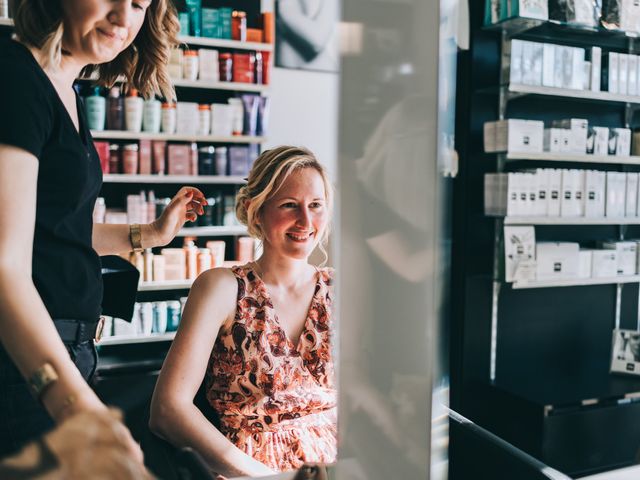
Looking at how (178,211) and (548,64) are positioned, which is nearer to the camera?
(178,211)

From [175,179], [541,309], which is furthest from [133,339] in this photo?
[541,309]

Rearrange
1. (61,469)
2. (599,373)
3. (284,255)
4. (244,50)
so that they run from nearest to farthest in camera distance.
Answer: (61,469), (284,255), (599,373), (244,50)

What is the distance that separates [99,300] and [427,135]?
0.68 m

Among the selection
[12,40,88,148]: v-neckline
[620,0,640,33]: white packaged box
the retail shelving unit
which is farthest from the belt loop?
[620,0,640,33]: white packaged box

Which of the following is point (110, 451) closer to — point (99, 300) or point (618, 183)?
point (99, 300)

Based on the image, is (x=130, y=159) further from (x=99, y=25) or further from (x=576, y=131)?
(x=99, y=25)

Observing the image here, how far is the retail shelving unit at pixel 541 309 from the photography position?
10.9ft

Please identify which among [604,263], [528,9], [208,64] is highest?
[528,9]

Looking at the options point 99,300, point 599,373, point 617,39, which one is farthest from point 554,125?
point 99,300

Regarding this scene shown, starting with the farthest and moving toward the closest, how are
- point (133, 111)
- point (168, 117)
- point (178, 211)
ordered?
point (168, 117) → point (133, 111) → point (178, 211)

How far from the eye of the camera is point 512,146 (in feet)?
11.7

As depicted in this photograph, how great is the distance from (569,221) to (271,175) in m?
2.57

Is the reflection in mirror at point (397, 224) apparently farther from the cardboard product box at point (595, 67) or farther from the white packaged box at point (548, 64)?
the cardboard product box at point (595, 67)

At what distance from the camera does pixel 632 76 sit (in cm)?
391
